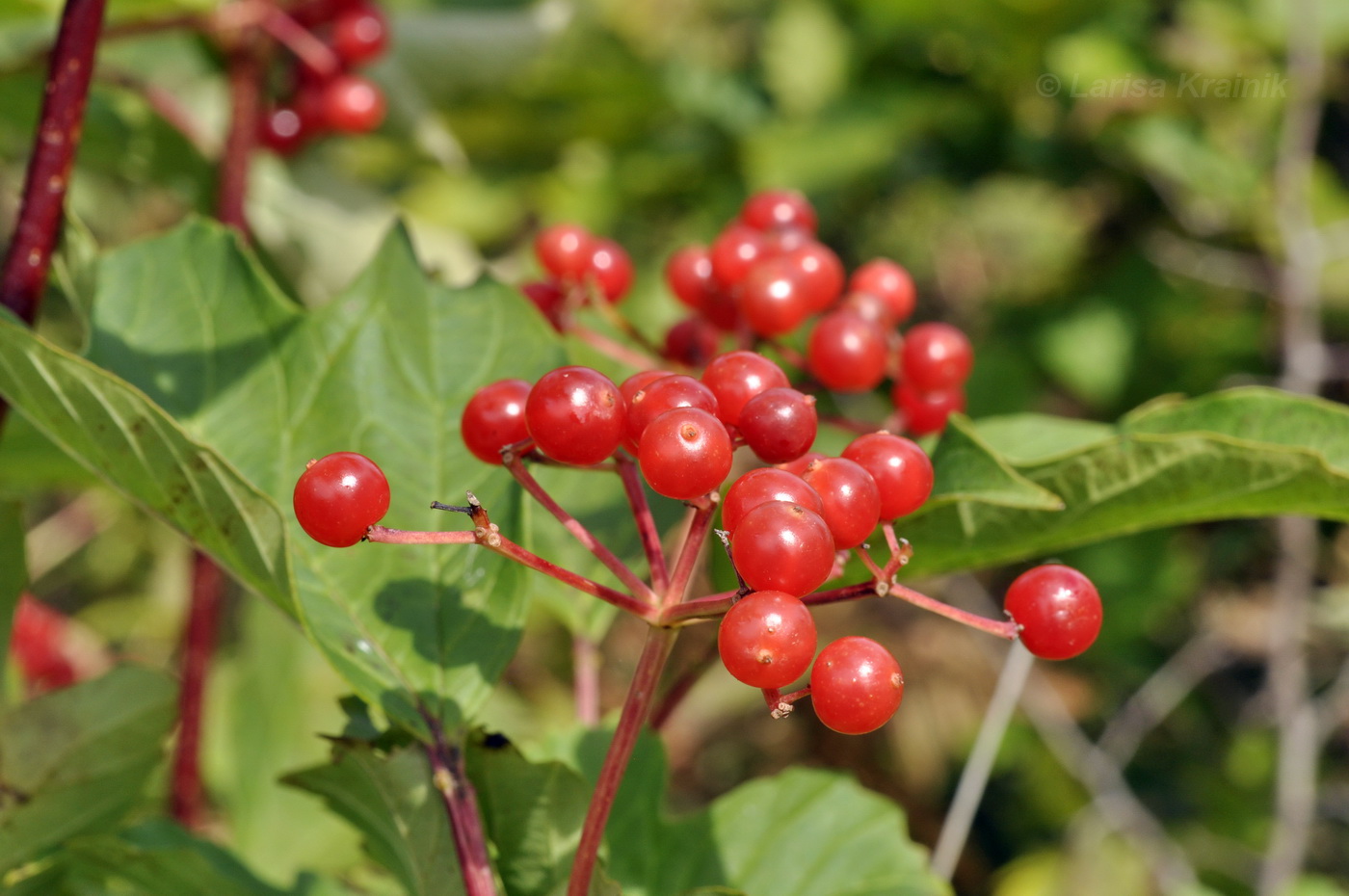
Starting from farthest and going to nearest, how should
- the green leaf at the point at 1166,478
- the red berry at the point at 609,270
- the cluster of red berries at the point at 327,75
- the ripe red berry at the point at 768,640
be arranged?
1. the cluster of red berries at the point at 327,75
2. the red berry at the point at 609,270
3. the green leaf at the point at 1166,478
4. the ripe red berry at the point at 768,640

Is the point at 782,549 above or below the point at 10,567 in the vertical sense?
above

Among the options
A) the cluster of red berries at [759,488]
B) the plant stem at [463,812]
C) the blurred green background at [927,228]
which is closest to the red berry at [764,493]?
the cluster of red berries at [759,488]

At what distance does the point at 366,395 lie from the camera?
887mm

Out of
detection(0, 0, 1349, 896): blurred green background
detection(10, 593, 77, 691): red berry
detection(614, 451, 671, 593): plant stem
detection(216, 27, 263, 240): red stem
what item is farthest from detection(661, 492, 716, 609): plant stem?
detection(10, 593, 77, 691): red berry

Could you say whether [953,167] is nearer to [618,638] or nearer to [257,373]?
[618,638]

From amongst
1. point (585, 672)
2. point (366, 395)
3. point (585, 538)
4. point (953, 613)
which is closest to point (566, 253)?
point (366, 395)

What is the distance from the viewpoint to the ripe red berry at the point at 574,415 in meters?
0.63

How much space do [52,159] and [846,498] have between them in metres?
0.60

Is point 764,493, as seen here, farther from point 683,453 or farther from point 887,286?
point 887,286

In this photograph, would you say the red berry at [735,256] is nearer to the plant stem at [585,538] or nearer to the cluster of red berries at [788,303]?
the cluster of red berries at [788,303]

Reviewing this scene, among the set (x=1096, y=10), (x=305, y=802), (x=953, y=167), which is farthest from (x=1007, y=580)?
(x=305, y=802)

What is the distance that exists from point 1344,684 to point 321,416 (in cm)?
157

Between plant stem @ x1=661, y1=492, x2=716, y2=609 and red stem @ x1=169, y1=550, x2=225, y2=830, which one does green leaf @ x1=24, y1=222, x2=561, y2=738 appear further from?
red stem @ x1=169, y1=550, x2=225, y2=830

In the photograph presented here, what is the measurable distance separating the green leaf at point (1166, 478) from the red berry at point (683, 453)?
24cm
